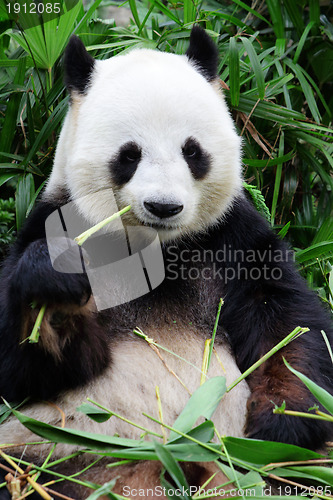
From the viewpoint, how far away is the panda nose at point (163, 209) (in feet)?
8.86

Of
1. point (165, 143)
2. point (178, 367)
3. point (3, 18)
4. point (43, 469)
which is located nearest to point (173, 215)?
point (165, 143)

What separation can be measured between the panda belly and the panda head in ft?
2.01

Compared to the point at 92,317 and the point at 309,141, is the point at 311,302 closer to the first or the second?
the point at 92,317

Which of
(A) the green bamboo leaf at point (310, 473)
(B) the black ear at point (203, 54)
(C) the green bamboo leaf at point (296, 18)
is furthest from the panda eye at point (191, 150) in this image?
(C) the green bamboo leaf at point (296, 18)

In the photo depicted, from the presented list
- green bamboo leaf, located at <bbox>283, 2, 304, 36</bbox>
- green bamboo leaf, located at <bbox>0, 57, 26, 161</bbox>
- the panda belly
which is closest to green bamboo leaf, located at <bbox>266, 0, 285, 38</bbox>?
green bamboo leaf, located at <bbox>283, 2, 304, 36</bbox>

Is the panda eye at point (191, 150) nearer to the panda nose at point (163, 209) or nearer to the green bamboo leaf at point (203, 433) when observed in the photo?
the panda nose at point (163, 209)

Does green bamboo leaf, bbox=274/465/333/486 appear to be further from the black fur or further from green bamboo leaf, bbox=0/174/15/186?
green bamboo leaf, bbox=0/174/15/186

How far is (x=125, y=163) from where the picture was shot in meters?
2.93

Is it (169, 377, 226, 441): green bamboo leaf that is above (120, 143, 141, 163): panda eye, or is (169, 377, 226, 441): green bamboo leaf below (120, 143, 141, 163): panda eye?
below

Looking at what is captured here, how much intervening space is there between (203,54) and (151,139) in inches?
33.8

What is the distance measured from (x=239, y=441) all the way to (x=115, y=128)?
156 centimetres

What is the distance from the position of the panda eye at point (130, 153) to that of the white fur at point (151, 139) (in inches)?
1.0

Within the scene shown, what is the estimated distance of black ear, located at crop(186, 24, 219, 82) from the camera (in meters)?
3.40

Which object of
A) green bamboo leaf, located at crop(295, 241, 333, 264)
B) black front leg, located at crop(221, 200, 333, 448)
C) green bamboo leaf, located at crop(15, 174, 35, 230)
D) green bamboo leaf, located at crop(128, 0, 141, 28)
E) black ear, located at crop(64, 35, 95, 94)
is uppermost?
black ear, located at crop(64, 35, 95, 94)
